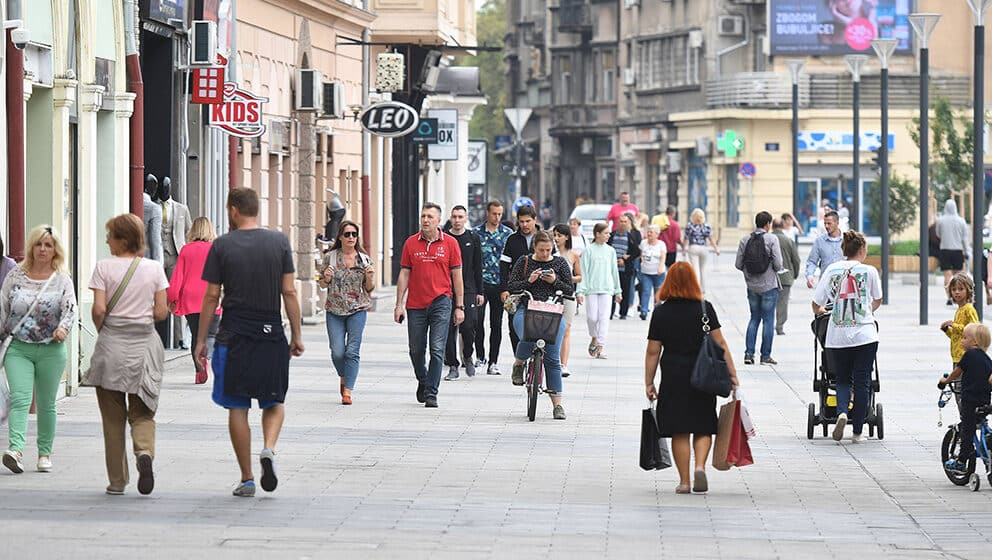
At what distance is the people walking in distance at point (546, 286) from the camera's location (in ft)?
56.6

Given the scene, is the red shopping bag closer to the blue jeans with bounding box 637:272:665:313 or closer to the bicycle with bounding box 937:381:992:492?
the bicycle with bounding box 937:381:992:492

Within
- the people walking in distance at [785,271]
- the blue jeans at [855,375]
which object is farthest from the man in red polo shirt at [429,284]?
the people walking in distance at [785,271]

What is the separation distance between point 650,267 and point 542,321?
52.7 ft

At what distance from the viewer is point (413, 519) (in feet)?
36.4

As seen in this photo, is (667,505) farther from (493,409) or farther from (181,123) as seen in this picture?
(181,123)

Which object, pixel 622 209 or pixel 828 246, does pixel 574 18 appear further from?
pixel 828 246

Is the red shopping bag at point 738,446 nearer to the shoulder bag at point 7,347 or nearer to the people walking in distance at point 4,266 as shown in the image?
the shoulder bag at point 7,347

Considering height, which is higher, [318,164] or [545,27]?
[545,27]

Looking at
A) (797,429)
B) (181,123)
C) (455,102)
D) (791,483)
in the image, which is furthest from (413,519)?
(455,102)

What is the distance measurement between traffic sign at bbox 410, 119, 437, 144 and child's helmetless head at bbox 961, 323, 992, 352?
30775mm

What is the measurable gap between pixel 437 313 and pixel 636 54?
66.6m

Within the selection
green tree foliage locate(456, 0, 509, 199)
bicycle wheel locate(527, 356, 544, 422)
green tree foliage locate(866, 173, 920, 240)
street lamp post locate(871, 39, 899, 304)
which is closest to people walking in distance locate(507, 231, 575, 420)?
bicycle wheel locate(527, 356, 544, 422)

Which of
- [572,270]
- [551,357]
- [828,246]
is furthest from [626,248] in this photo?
[551,357]

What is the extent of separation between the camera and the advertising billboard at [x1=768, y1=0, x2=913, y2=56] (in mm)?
73000
